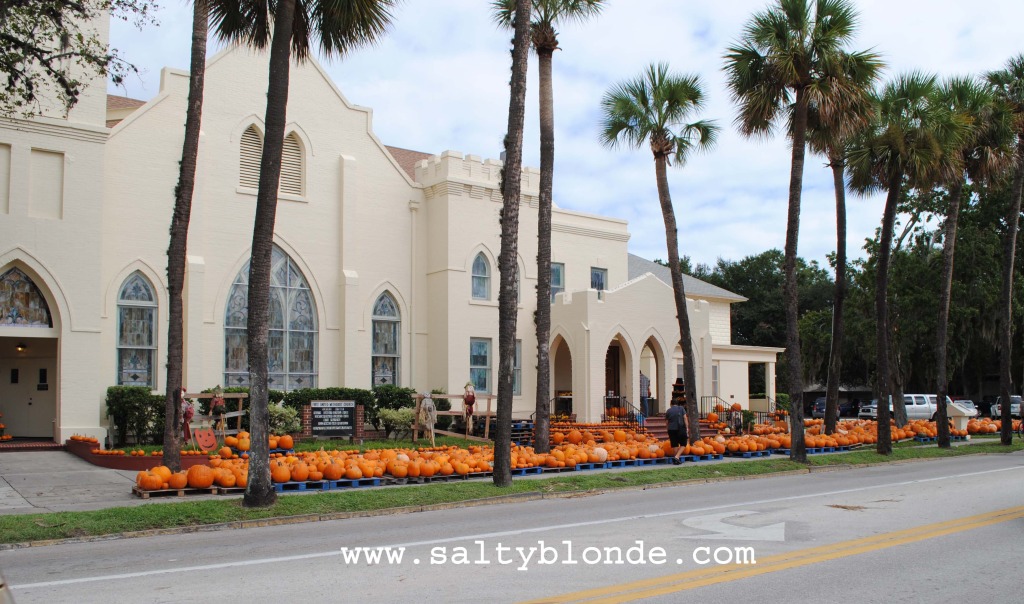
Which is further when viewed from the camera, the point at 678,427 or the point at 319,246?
the point at 319,246

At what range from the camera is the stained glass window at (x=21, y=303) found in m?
22.4

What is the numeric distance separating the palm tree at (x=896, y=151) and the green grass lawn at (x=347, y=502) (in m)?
4.49

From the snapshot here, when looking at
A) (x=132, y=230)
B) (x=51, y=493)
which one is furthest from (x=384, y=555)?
(x=132, y=230)

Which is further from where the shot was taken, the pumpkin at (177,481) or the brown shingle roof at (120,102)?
the brown shingle roof at (120,102)

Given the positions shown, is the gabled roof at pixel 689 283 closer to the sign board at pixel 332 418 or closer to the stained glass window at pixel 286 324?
the stained glass window at pixel 286 324

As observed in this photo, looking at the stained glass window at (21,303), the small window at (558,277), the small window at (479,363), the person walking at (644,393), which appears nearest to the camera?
the stained glass window at (21,303)

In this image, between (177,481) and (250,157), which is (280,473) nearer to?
(177,481)

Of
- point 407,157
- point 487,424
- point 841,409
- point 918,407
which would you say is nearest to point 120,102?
point 407,157

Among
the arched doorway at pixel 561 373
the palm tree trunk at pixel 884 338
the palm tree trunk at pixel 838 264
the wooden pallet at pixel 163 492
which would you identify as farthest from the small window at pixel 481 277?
the wooden pallet at pixel 163 492

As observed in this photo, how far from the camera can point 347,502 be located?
47.5 ft

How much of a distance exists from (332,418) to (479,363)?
A: 7.90m

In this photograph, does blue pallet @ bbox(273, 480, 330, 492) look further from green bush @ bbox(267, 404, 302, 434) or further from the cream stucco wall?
the cream stucco wall

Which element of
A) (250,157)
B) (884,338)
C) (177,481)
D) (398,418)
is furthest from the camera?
(250,157)

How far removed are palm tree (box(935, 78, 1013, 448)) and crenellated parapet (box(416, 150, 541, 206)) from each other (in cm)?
1288
